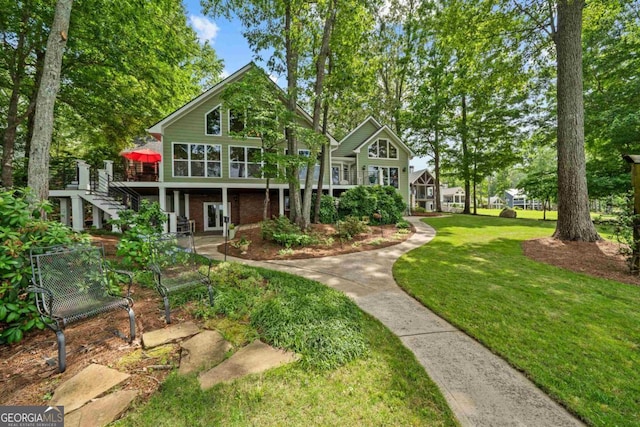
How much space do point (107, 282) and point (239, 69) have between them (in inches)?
519

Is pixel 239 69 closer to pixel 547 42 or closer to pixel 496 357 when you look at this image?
pixel 547 42

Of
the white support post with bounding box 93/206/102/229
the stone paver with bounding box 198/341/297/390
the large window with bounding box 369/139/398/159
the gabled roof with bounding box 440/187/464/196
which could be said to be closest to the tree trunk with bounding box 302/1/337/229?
the stone paver with bounding box 198/341/297/390

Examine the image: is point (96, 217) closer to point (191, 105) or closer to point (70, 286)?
point (191, 105)

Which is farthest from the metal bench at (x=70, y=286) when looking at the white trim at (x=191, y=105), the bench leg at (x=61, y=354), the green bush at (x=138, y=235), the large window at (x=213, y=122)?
the large window at (x=213, y=122)

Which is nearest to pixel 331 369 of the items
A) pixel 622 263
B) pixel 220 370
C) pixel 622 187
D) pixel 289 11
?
pixel 220 370

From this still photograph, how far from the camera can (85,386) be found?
222 centimetres

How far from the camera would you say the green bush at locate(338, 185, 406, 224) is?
45.5 feet

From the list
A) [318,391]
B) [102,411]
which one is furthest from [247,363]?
[102,411]

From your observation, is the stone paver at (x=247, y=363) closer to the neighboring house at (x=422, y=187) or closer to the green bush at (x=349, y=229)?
the green bush at (x=349, y=229)

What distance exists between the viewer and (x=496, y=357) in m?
2.80

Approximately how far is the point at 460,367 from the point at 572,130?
9.50 meters

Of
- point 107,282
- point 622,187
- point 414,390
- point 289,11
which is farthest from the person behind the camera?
point 622,187

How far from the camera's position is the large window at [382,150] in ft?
67.1

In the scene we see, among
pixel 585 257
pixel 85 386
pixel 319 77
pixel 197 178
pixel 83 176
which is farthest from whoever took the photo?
pixel 197 178
